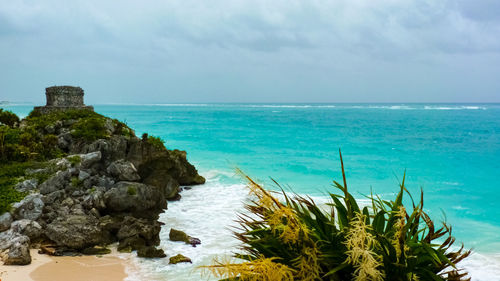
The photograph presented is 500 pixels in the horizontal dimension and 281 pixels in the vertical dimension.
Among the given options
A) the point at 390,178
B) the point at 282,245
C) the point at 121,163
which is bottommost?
the point at 390,178

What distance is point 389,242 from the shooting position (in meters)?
2.89

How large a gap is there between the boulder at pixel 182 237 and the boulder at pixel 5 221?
15.5 feet

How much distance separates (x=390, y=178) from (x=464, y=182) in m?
5.24

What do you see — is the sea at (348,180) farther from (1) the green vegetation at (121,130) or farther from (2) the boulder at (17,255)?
(2) the boulder at (17,255)

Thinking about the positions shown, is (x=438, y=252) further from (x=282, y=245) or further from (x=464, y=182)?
(x=464, y=182)

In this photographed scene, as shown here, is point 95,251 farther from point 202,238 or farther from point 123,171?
point 123,171

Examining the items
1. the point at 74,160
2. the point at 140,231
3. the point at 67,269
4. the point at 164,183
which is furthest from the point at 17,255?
the point at 164,183

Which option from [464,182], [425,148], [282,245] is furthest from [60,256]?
[425,148]

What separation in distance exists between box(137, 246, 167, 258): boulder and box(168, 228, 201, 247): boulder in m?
1.34

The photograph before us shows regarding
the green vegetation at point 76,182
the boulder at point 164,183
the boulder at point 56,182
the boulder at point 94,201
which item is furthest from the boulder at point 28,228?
the boulder at point 164,183

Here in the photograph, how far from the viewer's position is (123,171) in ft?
49.0

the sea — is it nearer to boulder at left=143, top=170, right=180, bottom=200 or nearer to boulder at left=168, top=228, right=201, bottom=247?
boulder at left=168, top=228, right=201, bottom=247

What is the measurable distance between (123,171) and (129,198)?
2.23 meters

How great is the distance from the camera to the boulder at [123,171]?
14.8 metres
